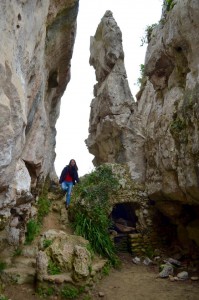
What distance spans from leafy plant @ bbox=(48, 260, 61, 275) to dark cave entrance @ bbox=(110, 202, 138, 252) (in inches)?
161

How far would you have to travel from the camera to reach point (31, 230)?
11250 mm

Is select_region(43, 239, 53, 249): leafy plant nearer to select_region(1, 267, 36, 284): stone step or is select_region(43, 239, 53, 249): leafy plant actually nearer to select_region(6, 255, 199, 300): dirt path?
select_region(1, 267, 36, 284): stone step

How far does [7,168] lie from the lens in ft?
17.0

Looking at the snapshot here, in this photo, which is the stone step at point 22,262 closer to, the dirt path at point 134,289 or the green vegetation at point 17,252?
the green vegetation at point 17,252

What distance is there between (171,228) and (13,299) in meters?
7.84

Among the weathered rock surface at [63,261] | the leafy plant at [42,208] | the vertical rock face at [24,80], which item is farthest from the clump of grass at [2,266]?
the leafy plant at [42,208]

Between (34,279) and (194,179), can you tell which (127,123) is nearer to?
(194,179)

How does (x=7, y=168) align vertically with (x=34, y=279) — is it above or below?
above

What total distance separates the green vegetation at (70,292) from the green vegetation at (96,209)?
2692mm

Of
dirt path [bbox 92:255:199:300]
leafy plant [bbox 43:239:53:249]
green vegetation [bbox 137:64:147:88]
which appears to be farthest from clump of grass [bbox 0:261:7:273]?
green vegetation [bbox 137:64:147:88]

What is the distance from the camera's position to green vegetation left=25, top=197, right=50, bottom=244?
36.6ft

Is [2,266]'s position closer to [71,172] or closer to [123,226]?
[71,172]

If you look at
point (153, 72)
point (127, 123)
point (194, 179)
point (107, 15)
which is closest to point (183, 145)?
point (194, 179)

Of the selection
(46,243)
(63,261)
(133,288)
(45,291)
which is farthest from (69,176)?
(45,291)
